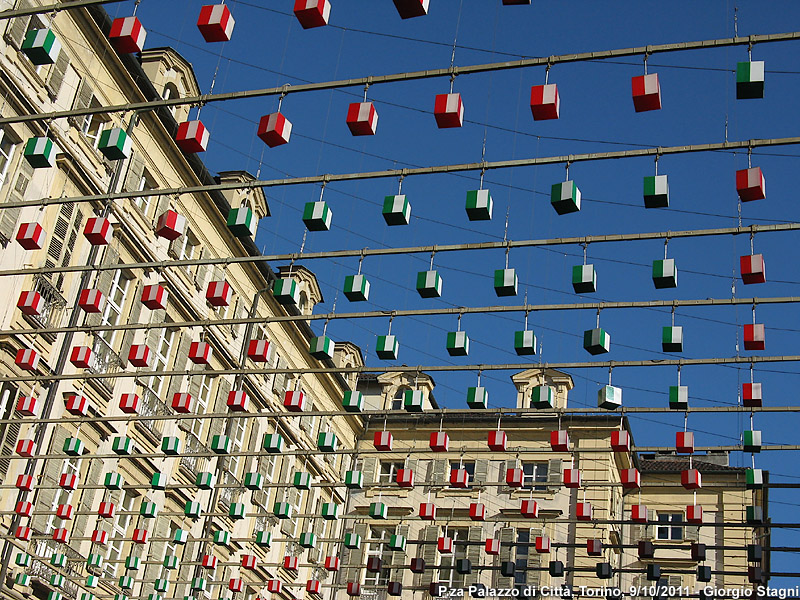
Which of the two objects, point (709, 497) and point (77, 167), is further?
point (709, 497)

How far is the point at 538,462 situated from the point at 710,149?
28355mm

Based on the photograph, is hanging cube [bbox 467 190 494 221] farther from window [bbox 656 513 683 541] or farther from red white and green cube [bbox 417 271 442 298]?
window [bbox 656 513 683 541]

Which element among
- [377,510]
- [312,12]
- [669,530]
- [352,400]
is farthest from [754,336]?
[669,530]

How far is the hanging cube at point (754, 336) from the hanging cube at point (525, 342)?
9.76 ft

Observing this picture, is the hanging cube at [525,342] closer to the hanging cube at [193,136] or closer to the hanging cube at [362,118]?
the hanging cube at [362,118]

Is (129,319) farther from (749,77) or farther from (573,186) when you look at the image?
(749,77)

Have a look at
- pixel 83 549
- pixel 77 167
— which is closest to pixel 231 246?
pixel 77 167

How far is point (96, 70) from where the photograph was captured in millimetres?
26172

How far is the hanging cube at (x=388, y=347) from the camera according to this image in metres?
16.8

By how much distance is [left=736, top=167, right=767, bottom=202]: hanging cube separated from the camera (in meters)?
12.5

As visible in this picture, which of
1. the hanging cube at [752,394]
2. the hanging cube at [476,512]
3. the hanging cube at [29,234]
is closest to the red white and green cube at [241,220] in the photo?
the hanging cube at [29,234]

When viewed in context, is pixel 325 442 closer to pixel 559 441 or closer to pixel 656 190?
pixel 559 441

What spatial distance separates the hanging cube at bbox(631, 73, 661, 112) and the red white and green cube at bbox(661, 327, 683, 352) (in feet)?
14.4

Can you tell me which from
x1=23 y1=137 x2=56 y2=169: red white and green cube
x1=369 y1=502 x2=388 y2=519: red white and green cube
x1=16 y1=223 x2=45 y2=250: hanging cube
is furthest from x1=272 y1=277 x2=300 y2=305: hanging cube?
x1=369 y1=502 x2=388 y2=519: red white and green cube
